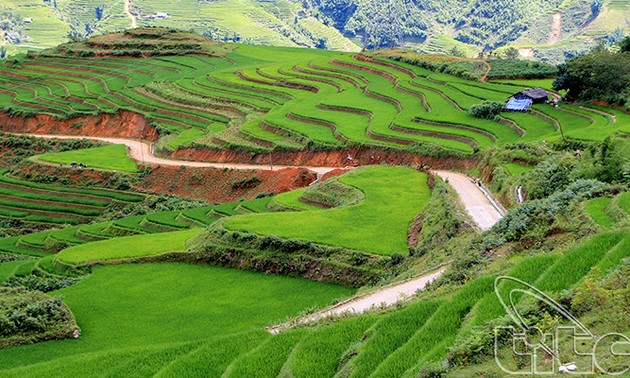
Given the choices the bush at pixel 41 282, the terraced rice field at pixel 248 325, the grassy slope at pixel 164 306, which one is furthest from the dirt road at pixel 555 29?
the terraced rice field at pixel 248 325

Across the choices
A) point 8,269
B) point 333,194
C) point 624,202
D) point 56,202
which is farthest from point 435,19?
point 624,202

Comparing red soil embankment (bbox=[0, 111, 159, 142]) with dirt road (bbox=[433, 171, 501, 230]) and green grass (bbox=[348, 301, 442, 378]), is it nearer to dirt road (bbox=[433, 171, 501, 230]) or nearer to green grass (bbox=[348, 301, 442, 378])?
dirt road (bbox=[433, 171, 501, 230])

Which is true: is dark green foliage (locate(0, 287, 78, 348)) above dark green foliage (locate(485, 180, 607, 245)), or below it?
below

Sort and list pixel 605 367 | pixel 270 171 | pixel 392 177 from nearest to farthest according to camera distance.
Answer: pixel 605 367 < pixel 392 177 < pixel 270 171

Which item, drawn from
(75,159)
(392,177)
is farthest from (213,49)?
(392,177)

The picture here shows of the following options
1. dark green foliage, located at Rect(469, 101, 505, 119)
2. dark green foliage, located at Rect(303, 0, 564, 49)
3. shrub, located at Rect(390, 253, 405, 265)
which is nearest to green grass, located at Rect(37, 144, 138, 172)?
dark green foliage, located at Rect(469, 101, 505, 119)

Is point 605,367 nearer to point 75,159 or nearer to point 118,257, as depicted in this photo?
point 118,257
